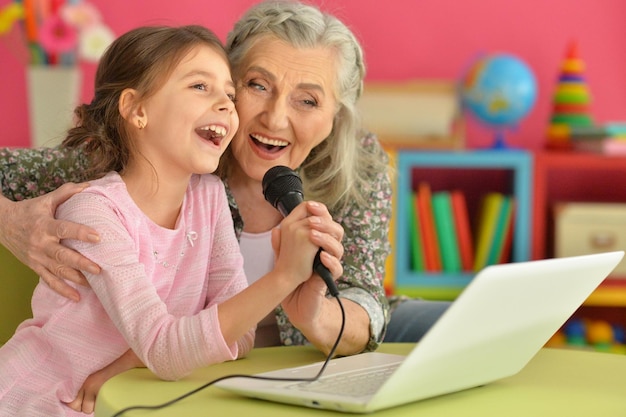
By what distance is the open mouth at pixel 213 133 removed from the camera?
143 cm

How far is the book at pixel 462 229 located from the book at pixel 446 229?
15 millimetres

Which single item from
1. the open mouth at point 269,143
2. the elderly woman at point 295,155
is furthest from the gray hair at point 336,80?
the open mouth at point 269,143

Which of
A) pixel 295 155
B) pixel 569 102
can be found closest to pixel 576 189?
pixel 569 102

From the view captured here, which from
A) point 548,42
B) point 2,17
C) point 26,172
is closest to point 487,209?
point 548,42

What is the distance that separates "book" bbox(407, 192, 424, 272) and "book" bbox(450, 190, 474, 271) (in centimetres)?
14

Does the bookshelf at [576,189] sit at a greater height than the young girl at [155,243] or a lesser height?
lesser

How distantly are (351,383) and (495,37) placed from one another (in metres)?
2.87

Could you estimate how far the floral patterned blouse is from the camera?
1.74m

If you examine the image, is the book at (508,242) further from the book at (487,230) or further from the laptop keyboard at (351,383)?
the laptop keyboard at (351,383)

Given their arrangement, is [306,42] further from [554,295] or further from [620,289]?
[620,289]

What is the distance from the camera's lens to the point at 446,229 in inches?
139

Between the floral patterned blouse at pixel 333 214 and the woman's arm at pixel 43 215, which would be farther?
the floral patterned blouse at pixel 333 214

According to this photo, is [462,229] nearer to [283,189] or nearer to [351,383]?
[283,189]

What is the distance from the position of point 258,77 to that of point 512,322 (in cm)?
80
